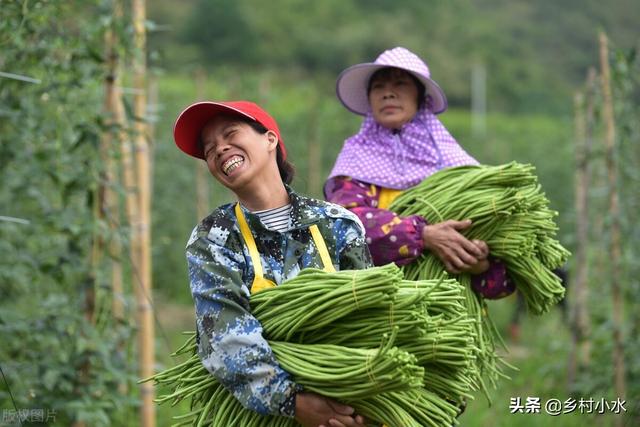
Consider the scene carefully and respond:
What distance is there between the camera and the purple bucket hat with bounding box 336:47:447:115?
115 inches

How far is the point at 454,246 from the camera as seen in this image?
8.91ft

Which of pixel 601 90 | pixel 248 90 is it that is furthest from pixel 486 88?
pixel 601 90

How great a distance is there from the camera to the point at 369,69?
302cm

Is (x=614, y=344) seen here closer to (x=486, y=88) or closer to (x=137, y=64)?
(x=137, y=64)

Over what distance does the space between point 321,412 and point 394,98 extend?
4.13 ft

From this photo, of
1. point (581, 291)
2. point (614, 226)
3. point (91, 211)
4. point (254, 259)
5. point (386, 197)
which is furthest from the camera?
point (581, 291)

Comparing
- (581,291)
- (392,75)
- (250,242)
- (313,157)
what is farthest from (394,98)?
(313,157)

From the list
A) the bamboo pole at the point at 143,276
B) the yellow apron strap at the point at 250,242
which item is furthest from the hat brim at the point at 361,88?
the bamboo pole at the point at 143,276

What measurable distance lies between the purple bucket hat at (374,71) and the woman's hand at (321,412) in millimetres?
1204

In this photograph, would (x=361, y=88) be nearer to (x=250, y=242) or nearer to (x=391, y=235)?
(x=391, y=235)

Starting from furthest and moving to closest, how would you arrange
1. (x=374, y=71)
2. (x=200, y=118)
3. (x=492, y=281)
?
(x=374, y=71) → (x=492, y=281) → (x=200, y=118)

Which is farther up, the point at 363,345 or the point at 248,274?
the point at 248,274

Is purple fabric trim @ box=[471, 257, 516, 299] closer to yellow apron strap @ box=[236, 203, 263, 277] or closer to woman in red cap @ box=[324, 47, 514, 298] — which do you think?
woman in red cap @ box=[324, 47, 514, 298]

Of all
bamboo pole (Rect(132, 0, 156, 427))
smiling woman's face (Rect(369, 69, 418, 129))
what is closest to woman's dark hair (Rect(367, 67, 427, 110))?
smiling woman's face (Rect(369, 69, 418, 129))
